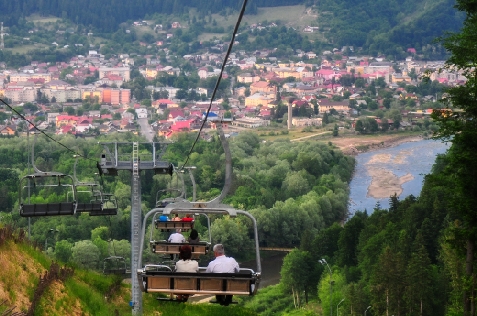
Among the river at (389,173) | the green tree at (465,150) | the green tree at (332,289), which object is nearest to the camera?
the green tree at (465,150)

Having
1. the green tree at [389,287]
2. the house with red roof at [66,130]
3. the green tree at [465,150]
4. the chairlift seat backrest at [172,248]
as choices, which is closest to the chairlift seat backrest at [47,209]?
the chairlift seat backrest at [172,248]

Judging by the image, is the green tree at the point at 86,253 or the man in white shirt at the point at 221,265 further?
the green tree at the point at 86,253

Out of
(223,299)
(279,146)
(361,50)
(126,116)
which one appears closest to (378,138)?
(279,146)

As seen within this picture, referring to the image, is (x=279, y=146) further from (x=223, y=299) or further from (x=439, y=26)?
(x=439, y=26)

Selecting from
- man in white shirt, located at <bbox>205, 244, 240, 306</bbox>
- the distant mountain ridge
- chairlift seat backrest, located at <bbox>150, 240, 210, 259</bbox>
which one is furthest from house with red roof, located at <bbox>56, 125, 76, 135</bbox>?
the distant mountain ridge

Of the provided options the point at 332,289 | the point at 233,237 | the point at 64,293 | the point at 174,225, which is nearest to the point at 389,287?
the point at 332,289

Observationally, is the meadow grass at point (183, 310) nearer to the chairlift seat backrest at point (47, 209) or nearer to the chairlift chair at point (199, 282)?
the chairlift seat backrest at point (47, 209)
